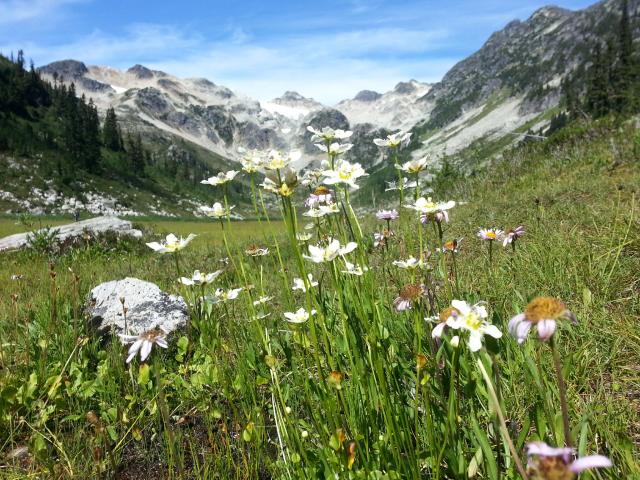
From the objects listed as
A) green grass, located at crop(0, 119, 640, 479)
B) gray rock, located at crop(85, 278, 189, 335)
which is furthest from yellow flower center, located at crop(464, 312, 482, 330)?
gray rock, located at crop(85, 278, 189, 335)

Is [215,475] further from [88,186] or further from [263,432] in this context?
[88,186]

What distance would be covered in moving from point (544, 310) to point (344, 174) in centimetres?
130

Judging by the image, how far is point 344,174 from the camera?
90.7 inches

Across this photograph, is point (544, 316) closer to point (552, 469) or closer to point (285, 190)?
point (552, 469)

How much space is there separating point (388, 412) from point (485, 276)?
282cm

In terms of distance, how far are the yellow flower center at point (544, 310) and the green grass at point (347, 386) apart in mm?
210

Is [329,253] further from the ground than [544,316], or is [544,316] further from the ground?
[329,253]

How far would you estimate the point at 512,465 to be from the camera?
69.2 inches

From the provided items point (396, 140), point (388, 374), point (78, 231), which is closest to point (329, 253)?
point (388, 374)

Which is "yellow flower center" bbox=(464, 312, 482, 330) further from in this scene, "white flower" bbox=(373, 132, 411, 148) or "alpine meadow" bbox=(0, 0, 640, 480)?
"white flower" bbox=(373, 132, 411, 148)

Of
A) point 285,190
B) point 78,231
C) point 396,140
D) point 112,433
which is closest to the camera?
point 285,190

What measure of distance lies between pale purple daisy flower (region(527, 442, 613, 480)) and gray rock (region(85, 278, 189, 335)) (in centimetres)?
367

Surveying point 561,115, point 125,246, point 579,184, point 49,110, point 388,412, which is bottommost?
point 125,246

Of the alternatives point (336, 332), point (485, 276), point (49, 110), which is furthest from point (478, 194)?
point (49, 110)
